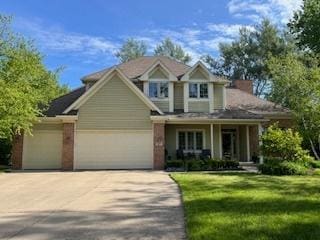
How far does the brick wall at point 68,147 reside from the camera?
2389 centimetres

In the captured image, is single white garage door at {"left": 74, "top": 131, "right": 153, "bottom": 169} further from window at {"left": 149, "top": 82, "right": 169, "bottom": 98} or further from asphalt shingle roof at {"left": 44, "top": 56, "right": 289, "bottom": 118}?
window at {"left": 149, "top": 82, "right": 169, "bottom": 98}

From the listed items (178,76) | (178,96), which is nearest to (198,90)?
(178,96)

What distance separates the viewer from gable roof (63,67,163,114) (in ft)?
79.7

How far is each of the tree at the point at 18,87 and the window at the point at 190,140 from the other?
8705 mm

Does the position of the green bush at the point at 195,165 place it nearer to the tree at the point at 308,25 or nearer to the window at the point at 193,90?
the window at the point at 193,90

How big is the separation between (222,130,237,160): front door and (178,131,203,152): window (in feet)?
7.11

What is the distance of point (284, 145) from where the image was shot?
20.5 m

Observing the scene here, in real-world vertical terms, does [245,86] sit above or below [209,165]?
above

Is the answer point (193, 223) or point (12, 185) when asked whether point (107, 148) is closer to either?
point (12, 185)

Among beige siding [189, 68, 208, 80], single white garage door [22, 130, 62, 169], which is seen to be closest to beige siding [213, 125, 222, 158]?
beige siding [189, 68, 208, 80]

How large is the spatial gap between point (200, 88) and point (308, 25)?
8.91 m

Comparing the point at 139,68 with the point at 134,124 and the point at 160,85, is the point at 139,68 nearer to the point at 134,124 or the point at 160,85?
the point at 160,85

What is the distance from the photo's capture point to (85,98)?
24359 mm

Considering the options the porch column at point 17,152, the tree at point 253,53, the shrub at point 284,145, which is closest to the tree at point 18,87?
the porch column at point 17,152
